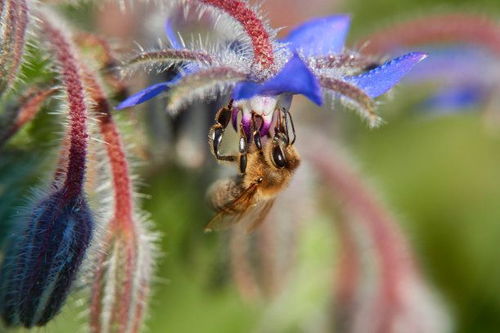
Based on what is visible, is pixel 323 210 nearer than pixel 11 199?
No

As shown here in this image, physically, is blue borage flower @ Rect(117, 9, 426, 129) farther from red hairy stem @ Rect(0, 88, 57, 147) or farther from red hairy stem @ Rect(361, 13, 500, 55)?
red hairy stem @ Rect(361, 13, 500, 55)

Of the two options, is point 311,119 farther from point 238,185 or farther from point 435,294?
point 238,185

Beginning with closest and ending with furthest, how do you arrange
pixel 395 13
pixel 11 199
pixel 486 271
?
1. pixel 11 199
2. pixel 486 271
3. pixel 395 13

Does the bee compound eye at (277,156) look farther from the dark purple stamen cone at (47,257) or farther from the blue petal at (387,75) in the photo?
the dark purple stamen cone at (47,257)

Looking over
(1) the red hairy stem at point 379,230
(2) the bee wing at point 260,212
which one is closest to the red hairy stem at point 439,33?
(1) the red hairy stem at point 379,230

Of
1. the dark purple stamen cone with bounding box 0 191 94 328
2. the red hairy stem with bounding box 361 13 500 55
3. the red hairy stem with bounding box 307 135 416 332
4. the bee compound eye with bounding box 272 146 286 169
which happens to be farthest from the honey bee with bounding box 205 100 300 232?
the red hairy stem with bounding box 361 13 500 55

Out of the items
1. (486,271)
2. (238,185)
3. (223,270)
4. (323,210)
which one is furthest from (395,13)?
(238,185)
